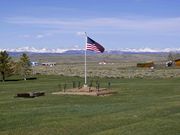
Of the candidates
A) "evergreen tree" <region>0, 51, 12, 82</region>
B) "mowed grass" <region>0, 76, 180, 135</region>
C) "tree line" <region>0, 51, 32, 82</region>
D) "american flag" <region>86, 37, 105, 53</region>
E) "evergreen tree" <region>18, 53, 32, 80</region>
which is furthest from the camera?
"evergreen tree" <region>18, 53, 32, 80</region>

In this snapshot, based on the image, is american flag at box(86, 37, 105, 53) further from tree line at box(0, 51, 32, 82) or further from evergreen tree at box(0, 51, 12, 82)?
evergreen tree at box(0, 51, 12, 82)

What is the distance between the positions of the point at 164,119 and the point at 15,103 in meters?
12.5

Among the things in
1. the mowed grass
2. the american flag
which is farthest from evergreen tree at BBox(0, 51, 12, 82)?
the mowed grass

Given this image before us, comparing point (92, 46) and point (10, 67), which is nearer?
point (92, 46)

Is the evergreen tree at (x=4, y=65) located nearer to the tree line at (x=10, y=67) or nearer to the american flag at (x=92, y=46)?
the tree line at (x=10, y=67)

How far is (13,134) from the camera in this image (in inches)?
726

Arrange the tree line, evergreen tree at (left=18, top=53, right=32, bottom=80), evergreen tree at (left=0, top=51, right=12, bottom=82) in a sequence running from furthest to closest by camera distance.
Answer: evergreen tree at (left=18, top=53, right=32, bottom=80) < the tree line < evergreen tree at (left=0, top=51, right=12, bottom=82)

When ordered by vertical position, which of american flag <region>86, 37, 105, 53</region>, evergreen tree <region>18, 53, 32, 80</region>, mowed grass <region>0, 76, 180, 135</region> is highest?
american flag <region>86, 37, 105, 53</region>

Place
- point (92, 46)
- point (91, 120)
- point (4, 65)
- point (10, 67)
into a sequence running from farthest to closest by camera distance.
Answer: point (10, 67), point (4, 65), point (92, 46), point (91, 120)

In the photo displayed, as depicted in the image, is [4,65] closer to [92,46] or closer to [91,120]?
[92,46]

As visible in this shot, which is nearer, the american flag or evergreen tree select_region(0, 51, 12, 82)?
the american flag

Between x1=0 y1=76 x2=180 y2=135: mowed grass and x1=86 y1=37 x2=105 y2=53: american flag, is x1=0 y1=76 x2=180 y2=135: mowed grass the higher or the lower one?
the lower one

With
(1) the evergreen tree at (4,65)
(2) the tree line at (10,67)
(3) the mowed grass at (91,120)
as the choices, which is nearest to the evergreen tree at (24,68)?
(2) the tree line at (10,67)

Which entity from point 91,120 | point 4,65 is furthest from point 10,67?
point 91,120
